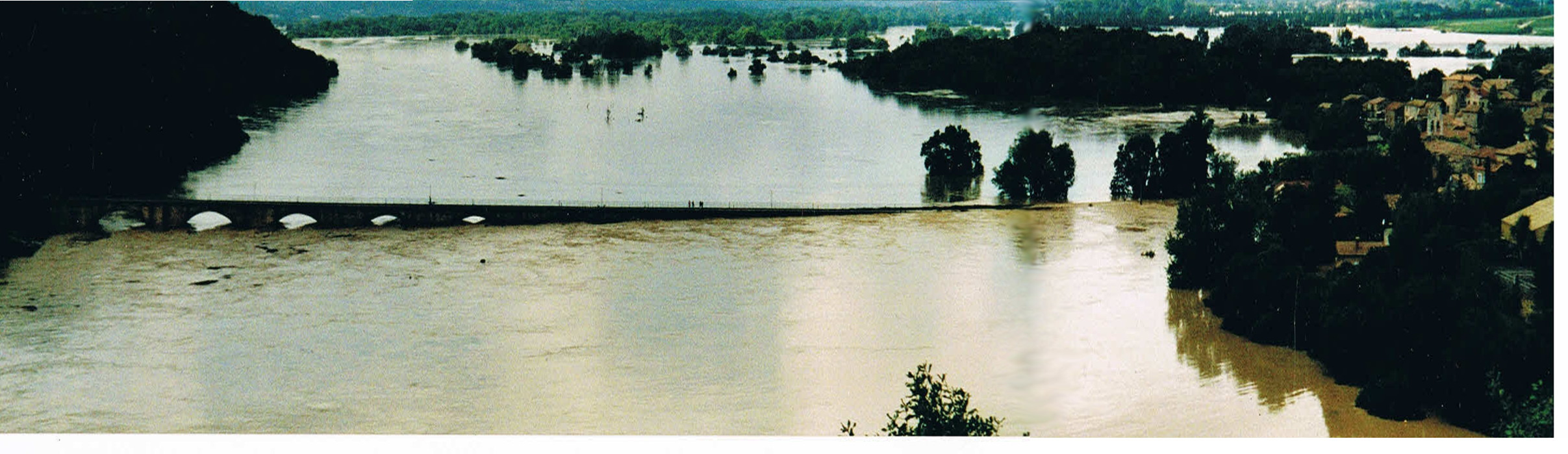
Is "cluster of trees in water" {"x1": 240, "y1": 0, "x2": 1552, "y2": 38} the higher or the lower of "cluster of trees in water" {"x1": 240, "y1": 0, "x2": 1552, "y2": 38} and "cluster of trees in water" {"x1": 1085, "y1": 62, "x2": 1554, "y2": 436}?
the higher

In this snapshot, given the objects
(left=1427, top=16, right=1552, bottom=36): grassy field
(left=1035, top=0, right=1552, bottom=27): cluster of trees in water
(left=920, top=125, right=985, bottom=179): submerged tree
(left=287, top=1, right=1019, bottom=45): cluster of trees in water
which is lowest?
(left=920, top=125, right=985, bottom=179): submerged tree

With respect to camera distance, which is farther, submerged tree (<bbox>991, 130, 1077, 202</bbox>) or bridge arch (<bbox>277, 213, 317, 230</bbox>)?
submerged tree (<bbox>991, 130, 1077, 202</bbox>)

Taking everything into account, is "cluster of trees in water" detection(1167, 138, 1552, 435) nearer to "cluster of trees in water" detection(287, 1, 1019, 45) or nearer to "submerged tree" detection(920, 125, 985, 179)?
"submerged tree" detection(920, 125, 985, 179)

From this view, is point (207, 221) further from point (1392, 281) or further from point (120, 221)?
point (1392, 281)

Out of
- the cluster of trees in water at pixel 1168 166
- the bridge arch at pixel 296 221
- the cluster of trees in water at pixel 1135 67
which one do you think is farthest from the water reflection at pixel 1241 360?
the bridge arch at pixel 296 221

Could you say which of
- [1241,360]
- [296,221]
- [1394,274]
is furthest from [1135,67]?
[1394,274]

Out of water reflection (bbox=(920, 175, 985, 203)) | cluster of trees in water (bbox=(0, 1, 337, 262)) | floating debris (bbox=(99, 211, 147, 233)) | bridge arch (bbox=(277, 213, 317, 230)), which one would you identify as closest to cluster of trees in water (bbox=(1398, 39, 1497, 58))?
water reflection (bbox=(920, 175, 985, 203))

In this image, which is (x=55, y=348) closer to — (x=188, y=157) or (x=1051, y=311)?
(x=1051, y=311)
